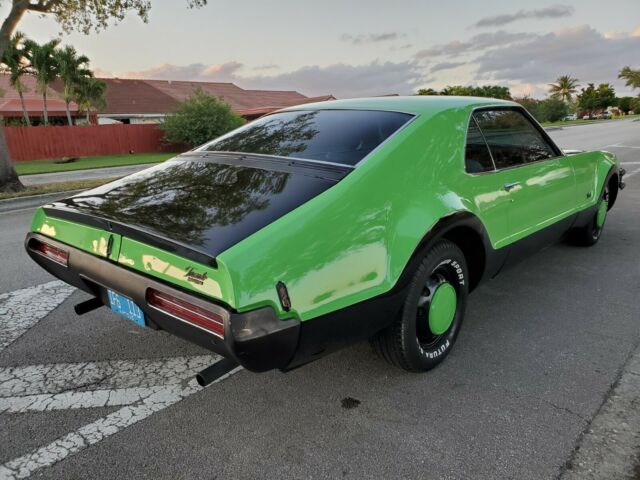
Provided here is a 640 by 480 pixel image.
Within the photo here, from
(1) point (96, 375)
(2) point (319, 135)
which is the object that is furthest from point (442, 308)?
(1) point (96, 375)

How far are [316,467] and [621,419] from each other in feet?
4.86

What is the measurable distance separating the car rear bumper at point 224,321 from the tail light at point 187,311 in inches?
0.6

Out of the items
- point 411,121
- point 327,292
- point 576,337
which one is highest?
point 411,121

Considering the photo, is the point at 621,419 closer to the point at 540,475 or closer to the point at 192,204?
the point at 540,475

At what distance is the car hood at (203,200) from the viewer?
6.82 ft

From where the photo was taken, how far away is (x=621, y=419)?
2.34 meters

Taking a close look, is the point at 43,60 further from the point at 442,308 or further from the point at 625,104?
the point at 625,104

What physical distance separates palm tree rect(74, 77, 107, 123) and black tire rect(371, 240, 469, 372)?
3638cm

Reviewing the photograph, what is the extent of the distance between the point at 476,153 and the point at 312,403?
1785mm

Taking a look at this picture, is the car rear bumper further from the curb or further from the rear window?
the curb

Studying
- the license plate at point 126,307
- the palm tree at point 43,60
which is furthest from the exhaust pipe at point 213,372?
the palm tree at point 43,60

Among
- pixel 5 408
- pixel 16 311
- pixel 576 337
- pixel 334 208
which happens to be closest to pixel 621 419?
pixel 576 337

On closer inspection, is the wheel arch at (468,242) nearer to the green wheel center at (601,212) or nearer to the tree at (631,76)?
the green wheel center at (601,212)

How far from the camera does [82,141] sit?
26.3 meters
